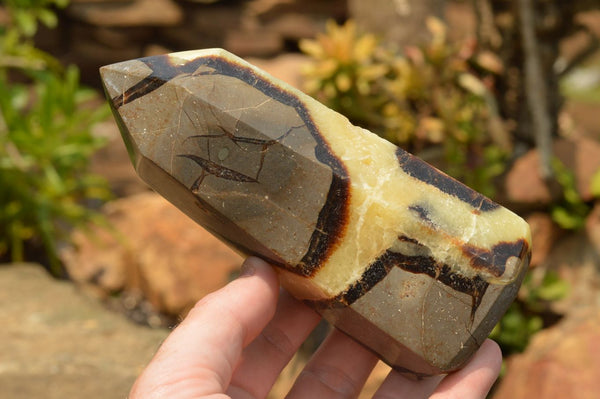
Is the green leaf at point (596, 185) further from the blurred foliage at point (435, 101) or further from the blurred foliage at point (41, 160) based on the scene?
the blurred foliage at point (41, 160)

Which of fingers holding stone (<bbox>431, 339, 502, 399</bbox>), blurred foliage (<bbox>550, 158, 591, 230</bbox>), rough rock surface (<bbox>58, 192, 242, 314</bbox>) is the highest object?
fingers holding stone (<bbox>431, 339, 502, 399</bbox>)

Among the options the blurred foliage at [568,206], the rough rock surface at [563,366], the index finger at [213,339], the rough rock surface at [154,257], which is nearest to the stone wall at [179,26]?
the rough rock surface at [154,257]

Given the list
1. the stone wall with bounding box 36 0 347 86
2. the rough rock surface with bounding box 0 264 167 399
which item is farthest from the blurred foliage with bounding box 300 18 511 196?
the stone wall with bounding box 36 0 347 86

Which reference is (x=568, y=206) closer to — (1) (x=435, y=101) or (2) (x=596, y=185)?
(2) (x=596, y=185)

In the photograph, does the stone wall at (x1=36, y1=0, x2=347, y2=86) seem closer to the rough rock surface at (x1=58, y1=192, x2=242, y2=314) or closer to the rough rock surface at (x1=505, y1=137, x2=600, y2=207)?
the rough rock surface at (x1=58, y1=192, x2=242, y2=314)

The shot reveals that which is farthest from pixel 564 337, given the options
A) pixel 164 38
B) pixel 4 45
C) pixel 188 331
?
pixel 164 38
